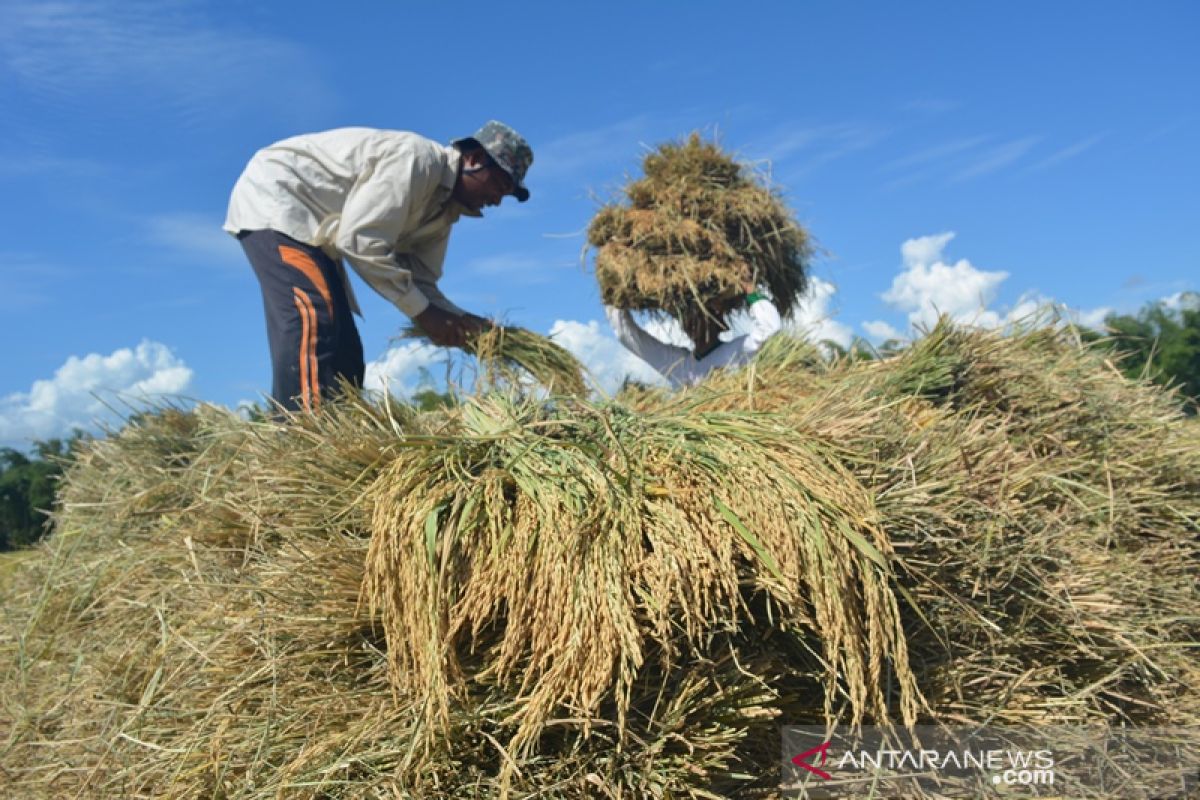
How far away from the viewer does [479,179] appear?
371 cm

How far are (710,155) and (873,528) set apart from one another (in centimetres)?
A: 318

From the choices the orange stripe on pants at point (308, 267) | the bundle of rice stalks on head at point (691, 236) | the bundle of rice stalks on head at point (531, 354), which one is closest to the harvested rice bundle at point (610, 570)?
the bundle of rice stalks on head at point (531, 354)

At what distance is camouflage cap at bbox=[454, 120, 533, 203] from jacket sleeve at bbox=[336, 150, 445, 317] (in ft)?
1.23

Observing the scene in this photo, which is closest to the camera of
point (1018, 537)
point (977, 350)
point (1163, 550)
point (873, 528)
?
point (873, 528)

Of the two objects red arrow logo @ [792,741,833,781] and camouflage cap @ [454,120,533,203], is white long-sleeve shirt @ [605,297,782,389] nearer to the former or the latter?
camouflage cap @ [454,120,533,203]

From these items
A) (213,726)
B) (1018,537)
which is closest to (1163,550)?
(1018,537)

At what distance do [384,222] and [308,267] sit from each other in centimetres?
34

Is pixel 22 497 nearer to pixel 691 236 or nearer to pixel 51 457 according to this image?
pixel 51 457

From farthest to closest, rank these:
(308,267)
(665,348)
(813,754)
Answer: (665,348) → (308,267) → (813,754)

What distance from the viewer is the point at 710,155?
4398mm

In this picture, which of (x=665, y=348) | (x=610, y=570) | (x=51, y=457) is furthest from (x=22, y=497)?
(x=610, y=570)

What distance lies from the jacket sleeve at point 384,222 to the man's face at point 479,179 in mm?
304

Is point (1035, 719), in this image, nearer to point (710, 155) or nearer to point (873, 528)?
point (873, 528)

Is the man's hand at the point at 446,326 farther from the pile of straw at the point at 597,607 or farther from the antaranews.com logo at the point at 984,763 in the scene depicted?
the antaranews.com logo at the point at 984,763
